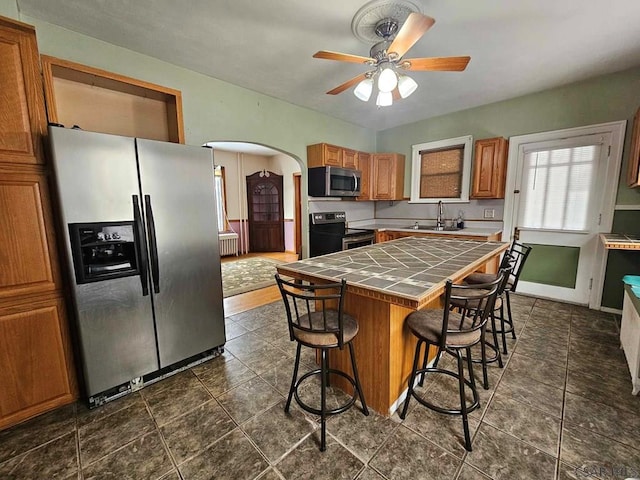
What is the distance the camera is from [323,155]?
3928mm

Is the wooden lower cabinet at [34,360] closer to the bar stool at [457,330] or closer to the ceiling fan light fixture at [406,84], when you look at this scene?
the bar stool at [457,330]

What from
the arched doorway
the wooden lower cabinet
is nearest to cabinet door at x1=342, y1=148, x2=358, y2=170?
the arched doorway

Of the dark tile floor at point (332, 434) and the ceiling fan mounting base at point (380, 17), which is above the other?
the ceiling fan mounting base at point (380, 17)

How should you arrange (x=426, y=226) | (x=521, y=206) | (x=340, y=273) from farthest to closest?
(x=426, y=226) < (x=521, y=206) < (x=340, y=273)

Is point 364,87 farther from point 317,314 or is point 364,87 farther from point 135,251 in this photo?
point 135,251

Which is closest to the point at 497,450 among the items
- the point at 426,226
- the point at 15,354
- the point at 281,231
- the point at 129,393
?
the point at 129,393

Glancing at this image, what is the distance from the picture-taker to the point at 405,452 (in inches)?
55.7

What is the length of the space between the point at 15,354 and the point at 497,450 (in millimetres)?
2814

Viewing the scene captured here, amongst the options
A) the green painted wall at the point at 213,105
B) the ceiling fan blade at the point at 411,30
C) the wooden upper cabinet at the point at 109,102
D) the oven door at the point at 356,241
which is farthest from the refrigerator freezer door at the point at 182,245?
the oven door at the point at 356,241

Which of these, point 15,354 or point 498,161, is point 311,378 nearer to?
point 15,354

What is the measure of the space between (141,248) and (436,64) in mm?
2491

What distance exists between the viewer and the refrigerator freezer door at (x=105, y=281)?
163 cm

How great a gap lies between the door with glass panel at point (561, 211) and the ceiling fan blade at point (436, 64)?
254cm

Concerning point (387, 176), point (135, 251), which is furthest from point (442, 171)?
point (135, 251)
